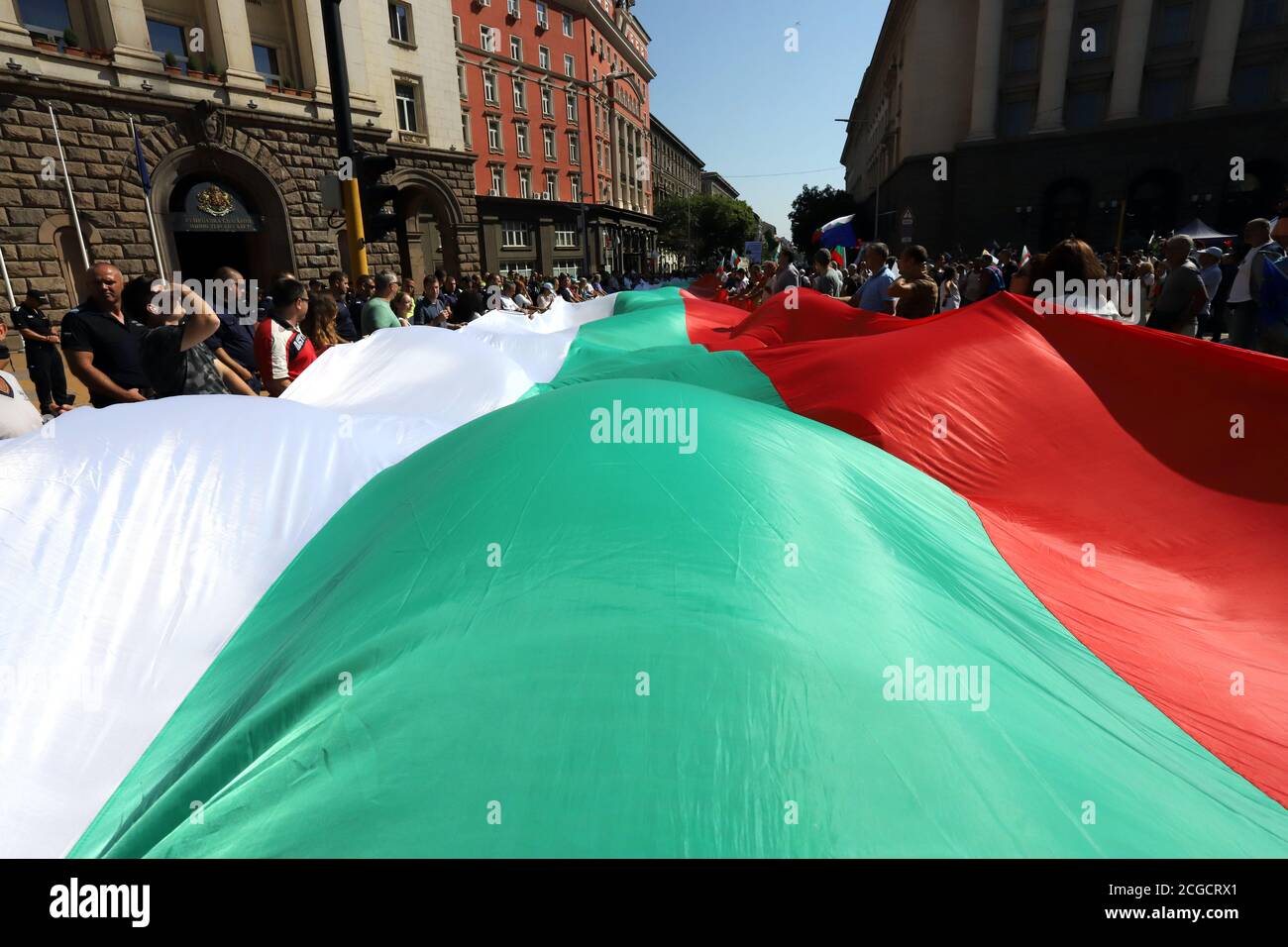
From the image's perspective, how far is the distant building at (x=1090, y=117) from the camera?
27719 millimetres

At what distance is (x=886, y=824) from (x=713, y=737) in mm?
287

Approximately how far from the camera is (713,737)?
3.60 ft

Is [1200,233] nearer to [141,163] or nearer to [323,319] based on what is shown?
[323,319]

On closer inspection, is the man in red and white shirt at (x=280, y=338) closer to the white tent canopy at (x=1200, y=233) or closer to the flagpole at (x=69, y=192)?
the flagpole at (x=69, y=192)

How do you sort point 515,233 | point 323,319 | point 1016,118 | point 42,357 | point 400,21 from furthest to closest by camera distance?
point 515,233, point 1016,118, point 400,21, point 42,357, point 323,319

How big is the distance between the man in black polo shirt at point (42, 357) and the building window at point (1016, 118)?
35914 millimetres

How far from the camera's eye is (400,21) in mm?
22531

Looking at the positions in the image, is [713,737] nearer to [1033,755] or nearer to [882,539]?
[1033,755]

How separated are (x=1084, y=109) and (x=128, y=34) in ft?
117

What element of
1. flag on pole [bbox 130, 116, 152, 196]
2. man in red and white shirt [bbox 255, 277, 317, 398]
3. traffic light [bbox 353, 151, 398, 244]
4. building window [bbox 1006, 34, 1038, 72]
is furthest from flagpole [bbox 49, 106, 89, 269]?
building window [bbox 1006, 34, 1038, 72]

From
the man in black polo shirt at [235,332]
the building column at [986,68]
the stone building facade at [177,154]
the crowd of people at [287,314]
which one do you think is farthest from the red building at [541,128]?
the man in black polo shirt at [235,332]

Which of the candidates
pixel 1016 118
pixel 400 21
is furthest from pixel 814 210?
pixel 400 21

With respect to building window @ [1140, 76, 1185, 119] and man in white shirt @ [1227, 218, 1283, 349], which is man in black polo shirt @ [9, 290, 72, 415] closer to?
man in white shirt @ [1227, 218, 1283, 349]

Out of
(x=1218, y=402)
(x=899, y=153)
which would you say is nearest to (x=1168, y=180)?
(x=899, y=153)
